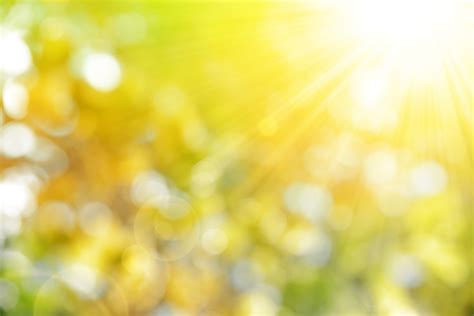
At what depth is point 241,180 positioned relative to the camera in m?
0.91

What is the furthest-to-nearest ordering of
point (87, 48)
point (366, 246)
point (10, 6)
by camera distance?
point (366, 246) < point (87, 48) < point (10, 6)

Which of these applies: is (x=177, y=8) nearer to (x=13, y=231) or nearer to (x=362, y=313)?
(x=13, y=231)

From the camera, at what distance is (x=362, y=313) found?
829mm

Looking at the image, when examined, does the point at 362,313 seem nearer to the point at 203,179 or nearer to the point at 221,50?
the point at 203,179

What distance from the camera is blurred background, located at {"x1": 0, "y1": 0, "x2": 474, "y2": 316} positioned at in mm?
731

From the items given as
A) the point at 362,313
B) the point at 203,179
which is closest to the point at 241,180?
the point at 203,179

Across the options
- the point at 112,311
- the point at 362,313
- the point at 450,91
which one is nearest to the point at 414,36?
the point at 450,91

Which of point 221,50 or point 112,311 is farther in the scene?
point 221,50

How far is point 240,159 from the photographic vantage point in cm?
91

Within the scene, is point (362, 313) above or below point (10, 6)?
below

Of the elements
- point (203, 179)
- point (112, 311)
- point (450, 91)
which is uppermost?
point (450, 91)

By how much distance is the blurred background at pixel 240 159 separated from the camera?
0.73 m

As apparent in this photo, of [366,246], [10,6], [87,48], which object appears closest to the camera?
[10,6]

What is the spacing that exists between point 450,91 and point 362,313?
33 cm
